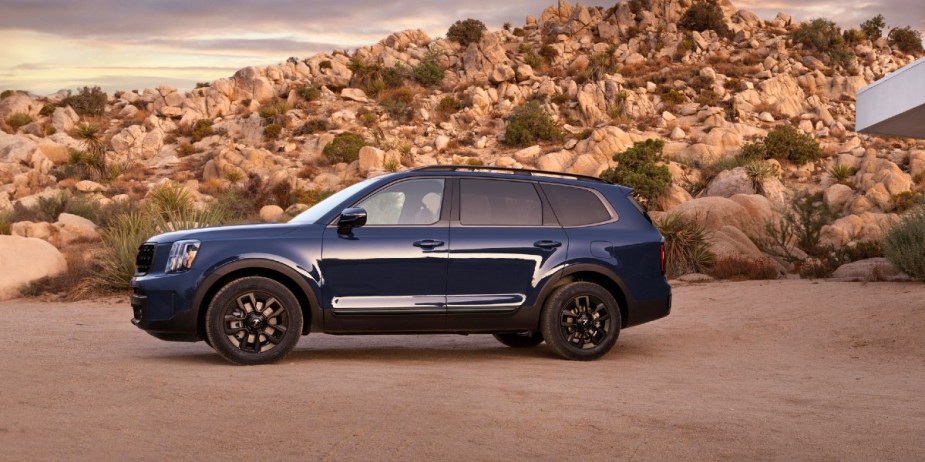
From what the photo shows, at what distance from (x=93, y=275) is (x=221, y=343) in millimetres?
11326

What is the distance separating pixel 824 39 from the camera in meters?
70.2

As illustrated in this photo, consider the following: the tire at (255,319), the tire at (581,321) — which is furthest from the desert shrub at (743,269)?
the tire at (255,319)

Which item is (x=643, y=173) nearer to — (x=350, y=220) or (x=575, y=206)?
(x=575, y=206)

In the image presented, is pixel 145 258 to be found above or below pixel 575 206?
below

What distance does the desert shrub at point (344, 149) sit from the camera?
54.1 meters

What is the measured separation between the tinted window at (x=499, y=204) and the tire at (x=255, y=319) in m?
1.86

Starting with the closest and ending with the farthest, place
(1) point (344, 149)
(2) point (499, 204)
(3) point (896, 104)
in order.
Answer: (2) point (499, 204) → (3) point (896, 104) → (1) point (344, 149)

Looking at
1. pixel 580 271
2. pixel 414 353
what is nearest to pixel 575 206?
pixel 580 271

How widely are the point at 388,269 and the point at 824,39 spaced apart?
2565 inches

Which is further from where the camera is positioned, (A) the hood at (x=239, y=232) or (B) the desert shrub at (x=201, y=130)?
(B) the desert shrub at (x=201, y=130)

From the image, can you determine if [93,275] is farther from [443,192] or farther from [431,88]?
[431,88]

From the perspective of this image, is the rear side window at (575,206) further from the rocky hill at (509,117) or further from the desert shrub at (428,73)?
the desert shrub at (428,73)

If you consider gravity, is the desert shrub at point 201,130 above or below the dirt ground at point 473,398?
above

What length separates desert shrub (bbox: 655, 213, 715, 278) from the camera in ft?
74.9
